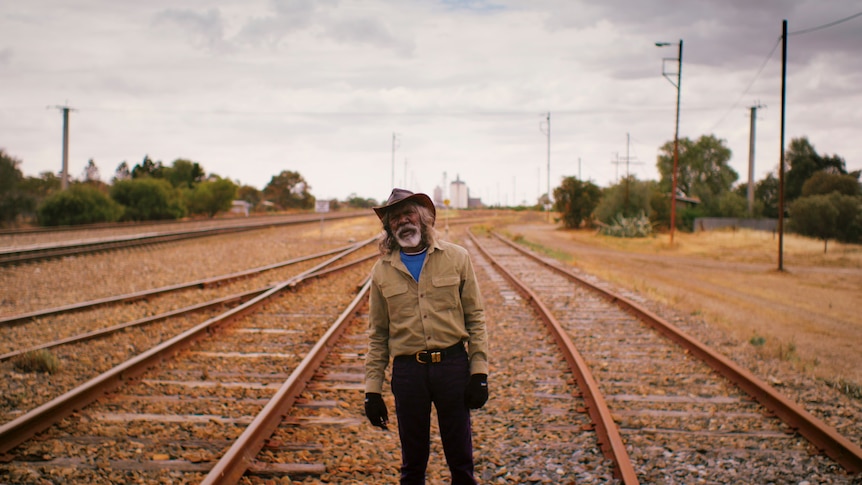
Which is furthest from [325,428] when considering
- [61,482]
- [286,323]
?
[286,323]

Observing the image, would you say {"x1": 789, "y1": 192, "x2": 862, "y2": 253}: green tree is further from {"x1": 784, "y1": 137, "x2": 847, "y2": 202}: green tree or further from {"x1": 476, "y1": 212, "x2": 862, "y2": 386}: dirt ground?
{"x1": 784, "y1": 137, "x2": 847, "y2": 202}: green tree

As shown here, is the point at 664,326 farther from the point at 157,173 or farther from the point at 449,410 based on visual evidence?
the point at 157,173

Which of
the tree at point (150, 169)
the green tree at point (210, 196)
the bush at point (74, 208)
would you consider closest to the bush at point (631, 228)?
the bush at point (74, 208)

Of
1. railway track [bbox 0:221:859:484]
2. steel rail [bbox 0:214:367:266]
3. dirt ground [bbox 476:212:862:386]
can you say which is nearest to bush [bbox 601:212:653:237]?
dirt ground [bbox 476:212:862:386]

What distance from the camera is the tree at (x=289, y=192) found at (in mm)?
97062

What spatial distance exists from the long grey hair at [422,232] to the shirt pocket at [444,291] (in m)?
0.20

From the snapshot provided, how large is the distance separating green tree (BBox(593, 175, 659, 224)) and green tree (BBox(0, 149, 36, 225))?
38296mm

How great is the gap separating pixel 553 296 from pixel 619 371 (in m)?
5.97

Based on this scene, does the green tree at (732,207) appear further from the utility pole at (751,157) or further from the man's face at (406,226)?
the man's face at (406,226)

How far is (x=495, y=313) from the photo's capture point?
11.2 metres

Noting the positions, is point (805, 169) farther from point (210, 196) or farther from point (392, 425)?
point (392, 425)

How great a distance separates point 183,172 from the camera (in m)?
82.2

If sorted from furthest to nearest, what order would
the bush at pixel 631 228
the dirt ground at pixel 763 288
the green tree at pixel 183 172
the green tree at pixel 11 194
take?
1. the green tree at pixel 183 172
2. the bush at pixel 631 228
3. the green tree at pixel 11 194
4. the dirt ground at pixel 763 288

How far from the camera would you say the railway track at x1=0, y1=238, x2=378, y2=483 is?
4.69 m
